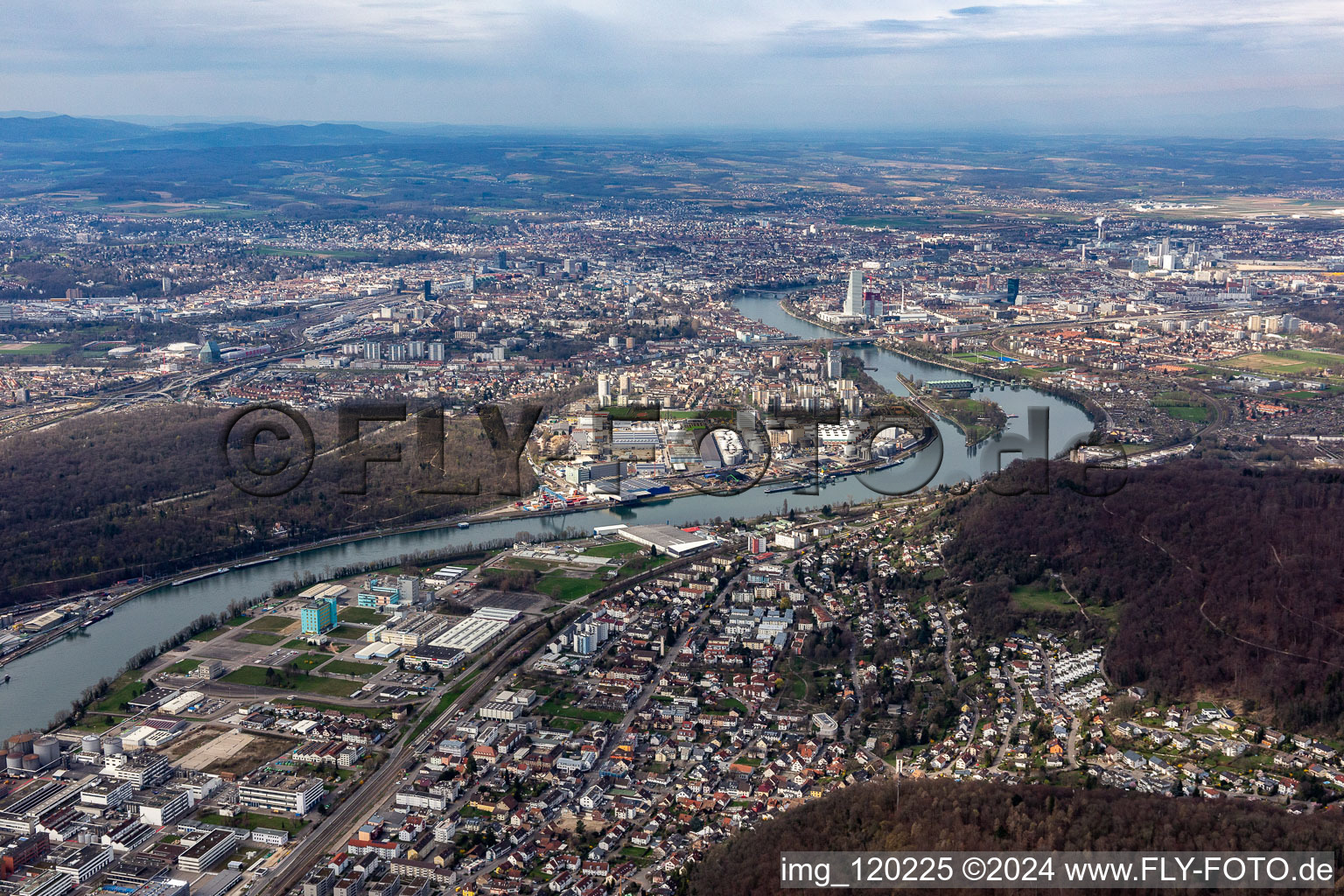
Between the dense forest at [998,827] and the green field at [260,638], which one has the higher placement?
the dense forest at [998,827]

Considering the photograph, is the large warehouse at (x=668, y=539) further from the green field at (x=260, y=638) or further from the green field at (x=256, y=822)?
the green field at (x=256, y=822)

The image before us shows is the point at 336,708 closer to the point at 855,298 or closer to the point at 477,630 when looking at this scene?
the point at 477,630

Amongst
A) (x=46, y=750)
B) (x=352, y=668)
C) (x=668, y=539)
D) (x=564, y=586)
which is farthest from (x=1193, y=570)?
(x=46, y=750)

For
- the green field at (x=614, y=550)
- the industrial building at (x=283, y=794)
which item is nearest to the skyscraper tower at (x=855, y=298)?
the green field at (x=614, y=550)

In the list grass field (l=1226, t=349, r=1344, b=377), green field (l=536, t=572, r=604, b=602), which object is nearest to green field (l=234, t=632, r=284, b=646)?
green field (l=536, t=572, r=604, b=602)

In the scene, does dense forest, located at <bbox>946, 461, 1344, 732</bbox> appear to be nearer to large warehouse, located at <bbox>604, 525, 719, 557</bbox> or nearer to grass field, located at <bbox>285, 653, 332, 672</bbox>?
large warehouse, located at <bbox>604, 525, 719, 557</bbox>
